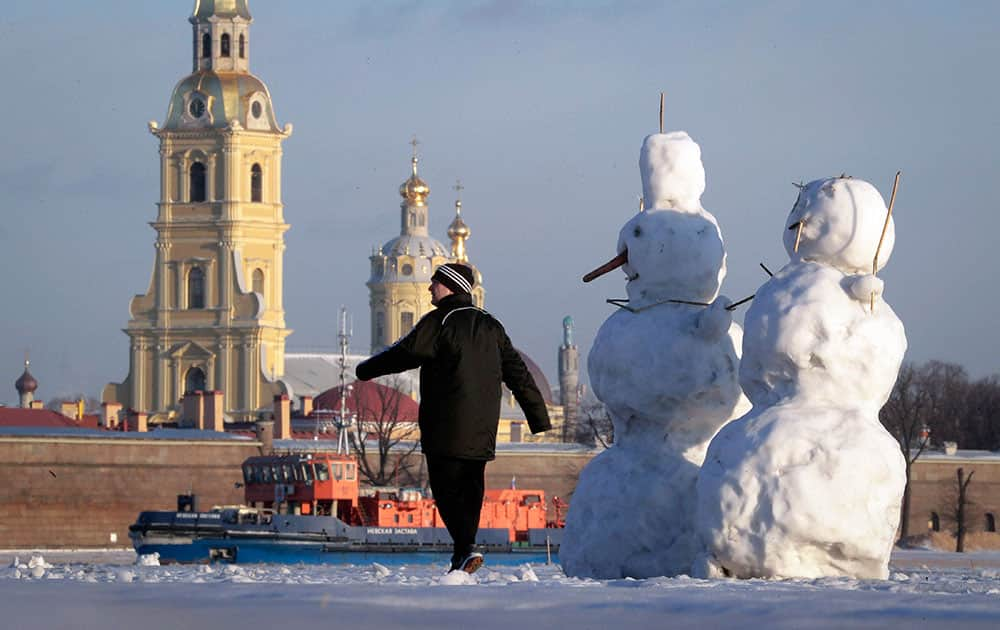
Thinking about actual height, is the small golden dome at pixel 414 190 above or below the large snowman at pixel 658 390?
above

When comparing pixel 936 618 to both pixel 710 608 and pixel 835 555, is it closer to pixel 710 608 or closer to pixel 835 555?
pixel 710 608

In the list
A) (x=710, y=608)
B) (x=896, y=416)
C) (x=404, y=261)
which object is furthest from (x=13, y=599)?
(x=404, y=261)

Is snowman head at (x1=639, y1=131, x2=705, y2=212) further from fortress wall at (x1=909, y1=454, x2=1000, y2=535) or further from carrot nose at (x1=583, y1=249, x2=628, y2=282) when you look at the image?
fortress wall at (x1=909, y1=454, x2=1000, y2=535)

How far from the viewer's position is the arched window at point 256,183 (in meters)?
83.5

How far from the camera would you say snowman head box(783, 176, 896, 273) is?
11.8m

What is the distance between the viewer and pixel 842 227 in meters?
11.8

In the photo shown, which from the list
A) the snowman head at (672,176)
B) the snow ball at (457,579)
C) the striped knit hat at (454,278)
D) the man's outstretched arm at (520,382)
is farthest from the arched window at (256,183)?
the snow ball at (457,579)

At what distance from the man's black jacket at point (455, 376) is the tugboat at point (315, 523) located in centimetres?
2576

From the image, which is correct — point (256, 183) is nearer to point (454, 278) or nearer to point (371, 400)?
point (371, 400)

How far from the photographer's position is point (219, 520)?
37.2 m

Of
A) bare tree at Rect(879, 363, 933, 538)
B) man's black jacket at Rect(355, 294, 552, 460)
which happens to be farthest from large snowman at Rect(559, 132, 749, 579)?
bare tree at Rect(879, 363, 933, 538)

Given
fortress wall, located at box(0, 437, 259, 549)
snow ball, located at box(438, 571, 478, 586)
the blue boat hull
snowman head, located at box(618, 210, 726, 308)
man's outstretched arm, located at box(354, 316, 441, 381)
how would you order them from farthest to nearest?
1. fortress wall, located at box(0, 437, 259, 549)
2. the blue boat hull
3. snowman head, located at box(618, 210, 726, 308)
4. man's outstretched arm, located at box(354, 316, 441, 381)
5. snow ball, located at box(438, 571, 478, 586)

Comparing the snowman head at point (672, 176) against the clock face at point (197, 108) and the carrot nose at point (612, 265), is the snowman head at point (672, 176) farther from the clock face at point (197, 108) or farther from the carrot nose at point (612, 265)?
the clock face at point (197, 108)

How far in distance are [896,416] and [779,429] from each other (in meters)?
51.6
